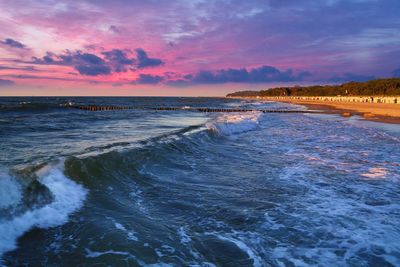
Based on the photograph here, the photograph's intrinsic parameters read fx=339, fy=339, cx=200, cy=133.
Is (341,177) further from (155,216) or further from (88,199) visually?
(88,199)

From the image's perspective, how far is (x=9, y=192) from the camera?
7.14 metres

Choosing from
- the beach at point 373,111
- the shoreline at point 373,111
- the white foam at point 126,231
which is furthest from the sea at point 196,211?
the beach at point 373,111

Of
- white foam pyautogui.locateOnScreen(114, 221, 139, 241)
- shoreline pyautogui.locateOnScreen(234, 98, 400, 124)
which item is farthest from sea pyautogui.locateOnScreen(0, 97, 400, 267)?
shoreline pyautogui.locateOnScreen(234, 98, 400, 124)

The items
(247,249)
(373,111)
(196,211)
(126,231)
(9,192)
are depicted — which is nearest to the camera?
(247,249)

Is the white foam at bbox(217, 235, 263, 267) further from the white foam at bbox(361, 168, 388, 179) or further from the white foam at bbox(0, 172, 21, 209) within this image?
the white foam at bbox(361, 168, 388, 179)

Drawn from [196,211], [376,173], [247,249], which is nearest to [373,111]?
[376,173]

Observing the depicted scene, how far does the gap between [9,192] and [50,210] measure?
102cm

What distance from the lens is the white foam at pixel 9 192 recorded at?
6.75 metres

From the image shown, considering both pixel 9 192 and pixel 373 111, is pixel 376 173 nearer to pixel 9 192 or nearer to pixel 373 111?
pixel 9 192

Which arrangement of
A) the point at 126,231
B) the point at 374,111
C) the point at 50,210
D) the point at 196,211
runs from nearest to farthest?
the point at 126,231 < the point at 50,210 < the point at 196,211 < the point at 374,111

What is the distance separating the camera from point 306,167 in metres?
12.0

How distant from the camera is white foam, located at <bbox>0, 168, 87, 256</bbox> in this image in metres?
5.73

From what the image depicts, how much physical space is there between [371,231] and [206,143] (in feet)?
41.0

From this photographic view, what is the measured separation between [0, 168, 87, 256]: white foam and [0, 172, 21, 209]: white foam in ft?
1.54
